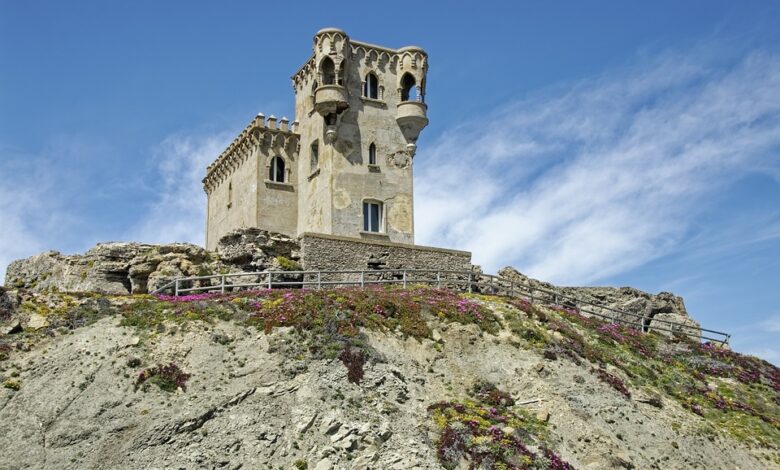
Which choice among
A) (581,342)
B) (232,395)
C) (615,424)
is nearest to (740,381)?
(581,342)

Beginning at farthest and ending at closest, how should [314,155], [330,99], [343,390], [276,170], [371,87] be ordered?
[276,170]
[371,87]
[314,155]
[330,99]
[343,390]

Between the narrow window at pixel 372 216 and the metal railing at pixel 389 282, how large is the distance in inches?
236

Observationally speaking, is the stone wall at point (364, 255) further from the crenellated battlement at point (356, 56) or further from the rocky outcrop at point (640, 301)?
the crenellated battlement at point (356, 56)

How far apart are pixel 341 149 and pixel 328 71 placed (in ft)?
14.9

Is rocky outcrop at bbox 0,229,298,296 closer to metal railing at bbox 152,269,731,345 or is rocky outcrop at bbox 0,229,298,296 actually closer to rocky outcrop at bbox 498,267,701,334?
metal railing at bbox 152,269,731,345

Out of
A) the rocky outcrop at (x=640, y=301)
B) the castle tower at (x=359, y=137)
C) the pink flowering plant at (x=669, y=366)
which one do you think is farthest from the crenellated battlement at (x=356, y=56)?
the pink flowering plant at (x=669, y=366)

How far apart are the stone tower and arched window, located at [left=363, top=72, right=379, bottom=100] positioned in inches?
2.3

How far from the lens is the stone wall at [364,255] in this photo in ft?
154

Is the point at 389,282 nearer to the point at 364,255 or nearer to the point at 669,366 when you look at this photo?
the point at 364,255

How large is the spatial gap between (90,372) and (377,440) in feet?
32.6

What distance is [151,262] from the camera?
43.9m

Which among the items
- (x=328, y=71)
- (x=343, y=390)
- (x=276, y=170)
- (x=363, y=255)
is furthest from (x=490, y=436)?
(x=276, y=170)

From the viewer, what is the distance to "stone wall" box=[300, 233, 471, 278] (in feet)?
154

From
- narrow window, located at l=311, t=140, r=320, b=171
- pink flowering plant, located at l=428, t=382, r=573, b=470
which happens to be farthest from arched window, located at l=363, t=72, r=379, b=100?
pink flowering plant, located at l=428, t=382, r=573, b=470
